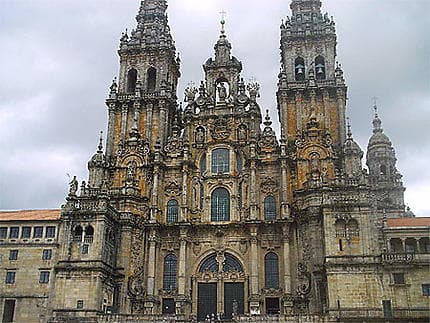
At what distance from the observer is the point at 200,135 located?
54.1 meters

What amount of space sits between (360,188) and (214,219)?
1386 cm

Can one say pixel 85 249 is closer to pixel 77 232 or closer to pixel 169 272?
pixel 77 232

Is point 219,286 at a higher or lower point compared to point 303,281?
lower

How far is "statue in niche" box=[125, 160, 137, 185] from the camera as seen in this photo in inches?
2032

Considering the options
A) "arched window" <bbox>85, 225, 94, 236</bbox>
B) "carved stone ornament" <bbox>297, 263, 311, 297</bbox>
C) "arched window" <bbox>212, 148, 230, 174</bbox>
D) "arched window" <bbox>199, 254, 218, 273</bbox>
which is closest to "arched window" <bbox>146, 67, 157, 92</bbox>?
"arched window" <bbox>212, 148, 230, 174</bbox>

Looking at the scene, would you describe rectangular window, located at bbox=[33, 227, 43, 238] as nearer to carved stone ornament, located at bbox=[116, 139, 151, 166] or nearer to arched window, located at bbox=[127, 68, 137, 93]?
carved stone ornament, located at bbox=[116, 139, 151, 166]

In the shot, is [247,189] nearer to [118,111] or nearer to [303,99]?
[303,99]

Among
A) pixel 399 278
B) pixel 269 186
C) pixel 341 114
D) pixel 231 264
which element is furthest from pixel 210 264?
pixel 341 114

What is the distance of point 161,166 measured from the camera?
173 ft

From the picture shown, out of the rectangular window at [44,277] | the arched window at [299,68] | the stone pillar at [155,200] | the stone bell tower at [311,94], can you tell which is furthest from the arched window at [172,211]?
the arched window at [299,68]

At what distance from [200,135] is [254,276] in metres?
15.1

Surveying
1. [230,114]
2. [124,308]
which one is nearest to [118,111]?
[230,114]

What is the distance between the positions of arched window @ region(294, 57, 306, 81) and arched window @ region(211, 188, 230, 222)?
14.3m

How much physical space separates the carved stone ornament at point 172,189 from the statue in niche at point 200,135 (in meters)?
4.82
